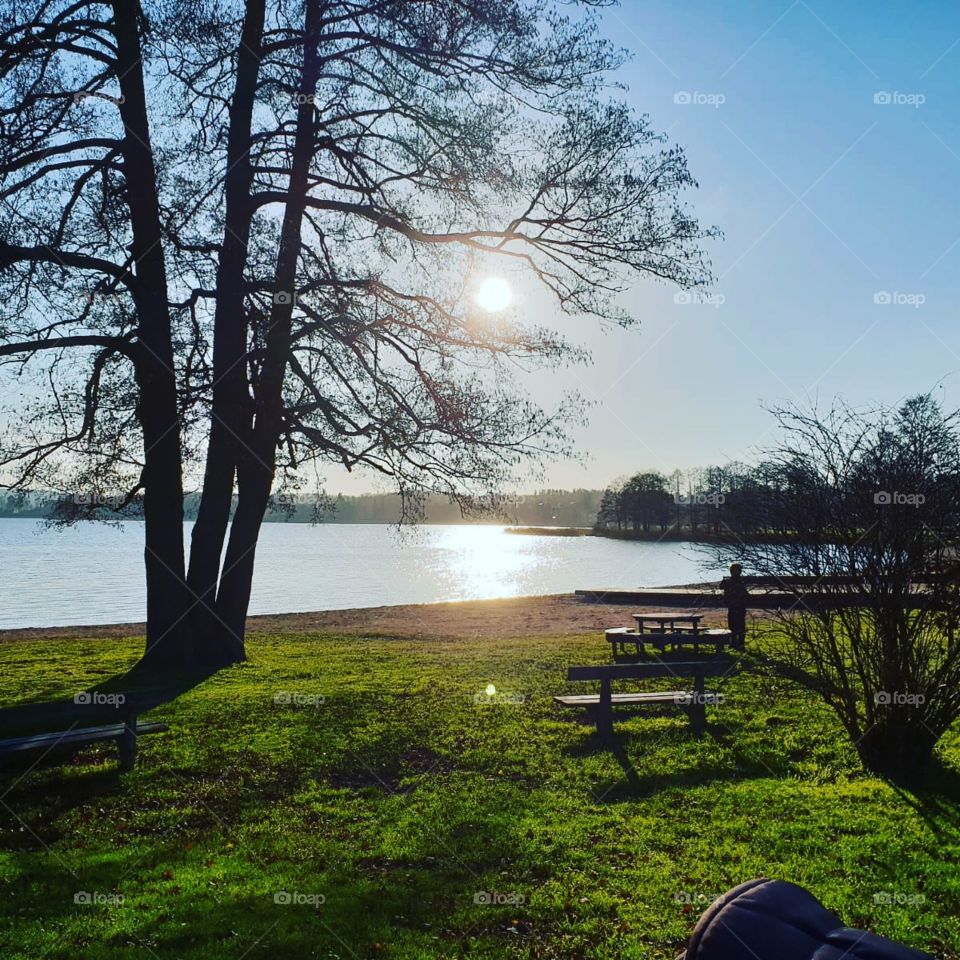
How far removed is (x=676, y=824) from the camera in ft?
21.2

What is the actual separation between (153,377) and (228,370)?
136 cm

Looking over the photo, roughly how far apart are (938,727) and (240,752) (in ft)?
23.3

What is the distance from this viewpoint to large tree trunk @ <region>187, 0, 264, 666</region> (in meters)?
14.7

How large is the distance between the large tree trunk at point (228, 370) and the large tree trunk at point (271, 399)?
27cm

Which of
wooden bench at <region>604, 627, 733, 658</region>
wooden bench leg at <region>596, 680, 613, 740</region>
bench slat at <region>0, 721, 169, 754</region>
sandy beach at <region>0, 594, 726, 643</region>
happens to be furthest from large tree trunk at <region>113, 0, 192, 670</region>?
sandy beach at <region>0, 594, 726, 643</region>

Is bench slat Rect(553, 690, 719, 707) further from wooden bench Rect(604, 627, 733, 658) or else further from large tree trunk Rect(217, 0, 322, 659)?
large tree trunk Rect(217, 0, 322, 659)

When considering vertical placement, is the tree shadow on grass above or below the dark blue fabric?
below

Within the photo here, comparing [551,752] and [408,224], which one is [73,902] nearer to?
[551,752]

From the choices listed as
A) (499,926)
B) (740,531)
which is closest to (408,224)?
(740,531)

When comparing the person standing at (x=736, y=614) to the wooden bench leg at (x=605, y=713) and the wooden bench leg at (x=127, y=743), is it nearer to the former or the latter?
the wooden bench leg at (x=605, y=713)

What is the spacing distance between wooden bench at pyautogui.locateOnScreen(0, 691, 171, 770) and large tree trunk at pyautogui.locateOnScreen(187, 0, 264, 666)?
21.9ft

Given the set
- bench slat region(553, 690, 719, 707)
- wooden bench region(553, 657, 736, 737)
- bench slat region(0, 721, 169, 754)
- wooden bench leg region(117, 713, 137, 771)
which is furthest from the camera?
bench slat region(553, 690, 719, 707)

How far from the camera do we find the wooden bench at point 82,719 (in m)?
7.30

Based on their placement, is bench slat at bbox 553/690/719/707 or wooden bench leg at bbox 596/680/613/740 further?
bench slat at bbox 553/690/719/707
